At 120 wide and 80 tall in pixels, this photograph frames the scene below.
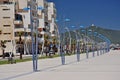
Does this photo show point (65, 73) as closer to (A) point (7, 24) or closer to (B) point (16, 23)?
(A) point (7, 24)

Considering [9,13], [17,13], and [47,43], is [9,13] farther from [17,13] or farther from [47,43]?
[47,43]

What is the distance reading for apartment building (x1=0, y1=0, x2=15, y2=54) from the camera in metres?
102


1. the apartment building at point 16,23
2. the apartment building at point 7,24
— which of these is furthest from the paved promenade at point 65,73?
the apartment building at point 7,24

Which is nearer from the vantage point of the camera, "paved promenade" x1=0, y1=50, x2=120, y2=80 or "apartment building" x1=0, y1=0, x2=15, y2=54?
"paved promenade" x1=0, y1=50, x2=120, y2=80

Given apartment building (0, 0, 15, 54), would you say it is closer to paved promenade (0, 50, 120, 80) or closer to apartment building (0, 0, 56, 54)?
apartment building (0, 0, 56, 54)

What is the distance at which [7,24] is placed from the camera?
104 meters

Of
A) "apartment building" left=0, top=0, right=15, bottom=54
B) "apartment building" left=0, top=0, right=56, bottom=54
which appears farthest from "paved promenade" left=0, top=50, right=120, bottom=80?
"apartment building" left=0, top=0, right=15, bottom=54

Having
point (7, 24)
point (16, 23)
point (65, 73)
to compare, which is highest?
point (16, 23)

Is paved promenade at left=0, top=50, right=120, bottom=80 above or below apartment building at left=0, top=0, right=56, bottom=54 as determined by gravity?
below

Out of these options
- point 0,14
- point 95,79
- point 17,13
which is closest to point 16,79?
point 95,79

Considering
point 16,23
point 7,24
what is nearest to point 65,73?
point 7,24

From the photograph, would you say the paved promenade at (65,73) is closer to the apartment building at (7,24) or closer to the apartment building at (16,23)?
the apartment building at (16,23)

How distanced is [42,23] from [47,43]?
21.2 ft

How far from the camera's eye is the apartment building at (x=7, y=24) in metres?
102
